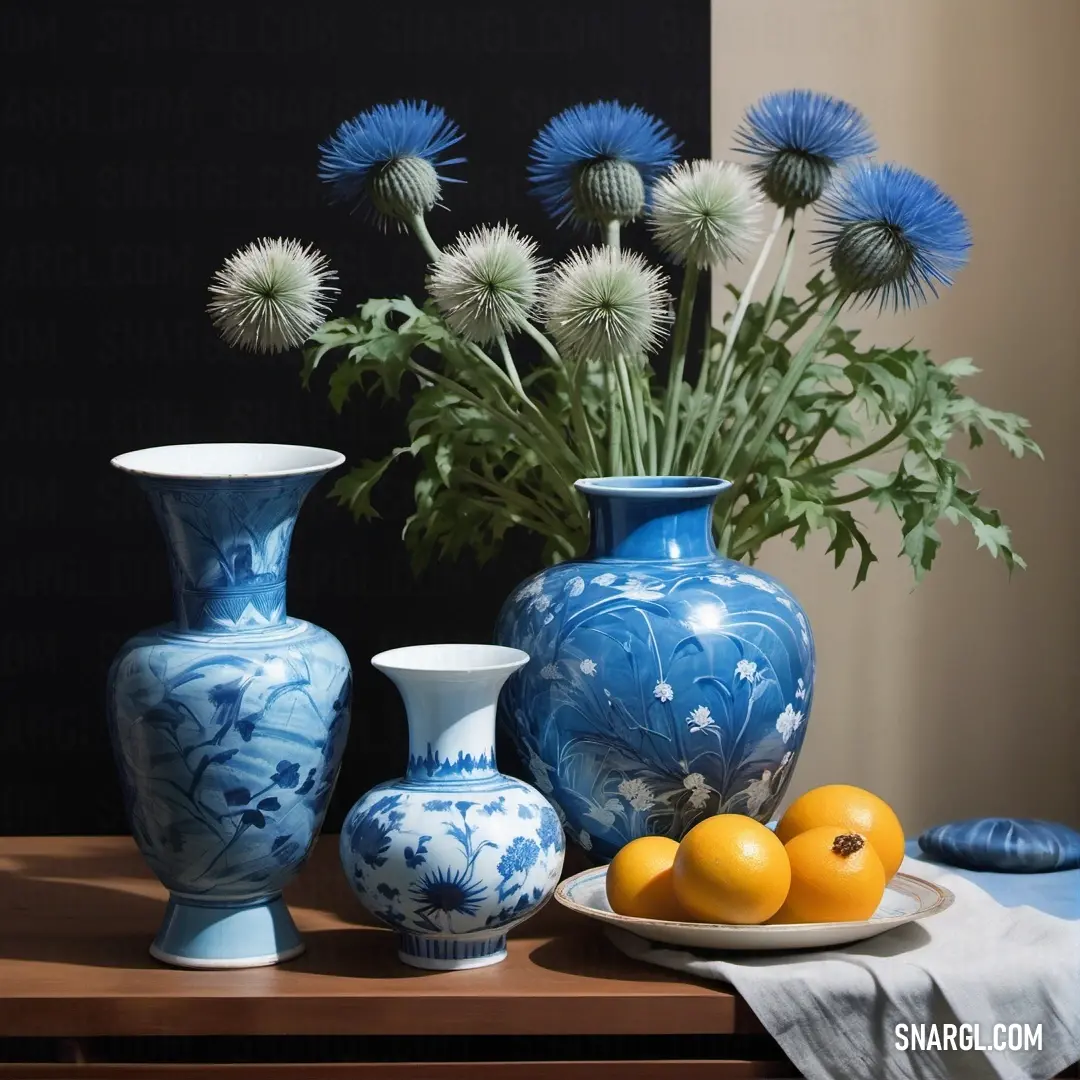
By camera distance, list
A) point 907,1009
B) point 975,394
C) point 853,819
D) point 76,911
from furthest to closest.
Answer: point 975,394, point 76,911, point 853,819, point 907,1009

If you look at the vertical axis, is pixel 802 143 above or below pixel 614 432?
above

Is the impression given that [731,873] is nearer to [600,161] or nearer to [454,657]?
[454,657]

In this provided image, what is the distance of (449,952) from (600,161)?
0.59m

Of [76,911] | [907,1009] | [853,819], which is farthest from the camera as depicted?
[76,911]

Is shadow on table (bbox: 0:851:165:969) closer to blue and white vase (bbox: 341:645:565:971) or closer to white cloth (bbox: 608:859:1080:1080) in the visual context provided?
blue and white vase (bbox: 341:645:565:971)

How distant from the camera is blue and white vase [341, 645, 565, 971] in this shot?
2.86ft

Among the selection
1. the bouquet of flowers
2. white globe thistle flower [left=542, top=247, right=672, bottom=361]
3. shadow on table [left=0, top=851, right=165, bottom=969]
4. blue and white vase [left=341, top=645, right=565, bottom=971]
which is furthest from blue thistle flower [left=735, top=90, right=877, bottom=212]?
shadow on table [left=0, top=851, right=165, bottom=969]

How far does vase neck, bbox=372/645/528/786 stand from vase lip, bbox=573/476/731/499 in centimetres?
16

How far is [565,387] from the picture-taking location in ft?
3.87

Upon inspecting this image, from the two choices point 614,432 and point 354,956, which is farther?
point 614,432

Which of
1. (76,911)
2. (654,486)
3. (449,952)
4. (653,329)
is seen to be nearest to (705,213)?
(653,329)

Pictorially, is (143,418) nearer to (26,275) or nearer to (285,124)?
(26,275)

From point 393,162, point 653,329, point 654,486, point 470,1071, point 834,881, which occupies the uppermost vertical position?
point 393,162

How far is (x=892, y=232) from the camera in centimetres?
106
